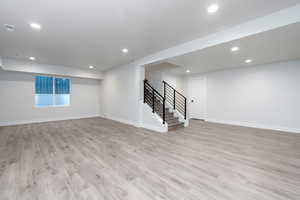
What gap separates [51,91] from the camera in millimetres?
6836

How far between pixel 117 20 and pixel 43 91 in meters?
6.35

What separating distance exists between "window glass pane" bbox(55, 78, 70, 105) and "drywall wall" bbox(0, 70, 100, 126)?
0.81 ft

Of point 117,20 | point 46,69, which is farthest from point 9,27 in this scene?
point 46,69

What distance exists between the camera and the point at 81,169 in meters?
2.22

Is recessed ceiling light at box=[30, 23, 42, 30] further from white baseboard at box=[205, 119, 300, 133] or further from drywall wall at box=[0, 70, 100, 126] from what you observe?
white baseboard at box=[205, 119, 300, 133]

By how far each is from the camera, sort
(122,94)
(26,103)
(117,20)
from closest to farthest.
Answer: (117,20) → (26,103) → (122,94)

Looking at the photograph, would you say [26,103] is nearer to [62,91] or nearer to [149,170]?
[62,91]

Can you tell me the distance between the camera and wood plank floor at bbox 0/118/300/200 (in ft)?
5.41

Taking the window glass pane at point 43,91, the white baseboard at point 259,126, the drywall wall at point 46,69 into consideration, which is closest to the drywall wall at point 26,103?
the window glass pane at point 43,91

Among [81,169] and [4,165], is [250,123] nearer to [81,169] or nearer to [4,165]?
[81,169]

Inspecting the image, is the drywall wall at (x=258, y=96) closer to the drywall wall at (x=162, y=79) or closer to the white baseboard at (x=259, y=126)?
the white baseboard at (x=259, y=126)

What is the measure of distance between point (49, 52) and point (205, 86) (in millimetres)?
7266

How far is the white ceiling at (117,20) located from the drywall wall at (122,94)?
187 centimetres

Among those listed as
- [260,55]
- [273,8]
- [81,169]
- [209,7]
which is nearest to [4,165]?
[81,169]
